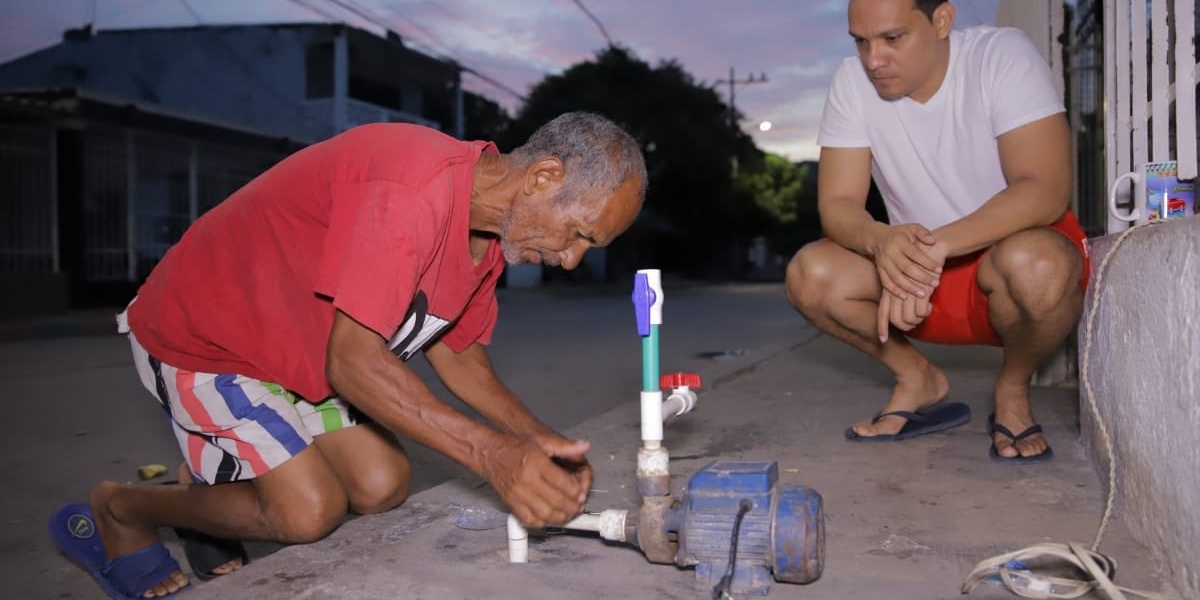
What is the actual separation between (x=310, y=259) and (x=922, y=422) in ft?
7.53

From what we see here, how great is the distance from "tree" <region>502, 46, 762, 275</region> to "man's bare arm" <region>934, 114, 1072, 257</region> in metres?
28.8

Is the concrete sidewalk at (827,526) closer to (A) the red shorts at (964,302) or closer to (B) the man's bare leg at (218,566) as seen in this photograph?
(A) the red shorts at (964,302)

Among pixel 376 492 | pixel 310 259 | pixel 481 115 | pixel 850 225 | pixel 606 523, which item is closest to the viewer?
pixel 606 523

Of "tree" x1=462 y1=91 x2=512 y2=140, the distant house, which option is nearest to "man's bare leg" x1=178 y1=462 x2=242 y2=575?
the distant house

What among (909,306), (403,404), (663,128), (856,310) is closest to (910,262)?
(909,306)

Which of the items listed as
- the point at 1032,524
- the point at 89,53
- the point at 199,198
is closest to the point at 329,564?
the point at 1032,524

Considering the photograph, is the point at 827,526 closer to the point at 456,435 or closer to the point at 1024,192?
the point at 456,435

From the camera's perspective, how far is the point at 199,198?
65.0ft

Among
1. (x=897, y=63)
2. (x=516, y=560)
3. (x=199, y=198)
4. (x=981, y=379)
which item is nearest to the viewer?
(x=516, y=560)

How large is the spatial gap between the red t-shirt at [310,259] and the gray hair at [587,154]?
201mm

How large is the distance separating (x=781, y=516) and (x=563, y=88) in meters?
34.1

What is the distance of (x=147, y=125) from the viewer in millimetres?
17375

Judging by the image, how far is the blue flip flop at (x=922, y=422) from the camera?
3549 mm

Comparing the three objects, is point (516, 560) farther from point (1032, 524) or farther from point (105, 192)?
point (105, 192)
